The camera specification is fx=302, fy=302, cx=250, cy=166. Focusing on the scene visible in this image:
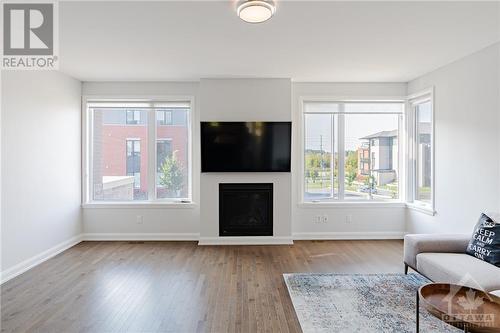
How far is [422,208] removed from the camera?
15.8 feet

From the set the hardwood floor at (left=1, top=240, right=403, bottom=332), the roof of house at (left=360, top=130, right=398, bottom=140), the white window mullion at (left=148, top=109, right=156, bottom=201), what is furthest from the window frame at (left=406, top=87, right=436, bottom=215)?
the white window mullion at (left=148, top=109, right=156, bottom=201)

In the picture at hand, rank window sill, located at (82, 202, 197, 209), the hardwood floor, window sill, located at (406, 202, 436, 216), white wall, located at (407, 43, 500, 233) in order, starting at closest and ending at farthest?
1. the hardwood floor
2. white wall, located at (407, 43, 500, 233)
3. window sill, located at (406, 202, 436, 216)
4. window sill, located at (82, 202, 197, 209)

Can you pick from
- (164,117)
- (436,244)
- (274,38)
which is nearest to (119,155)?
(164,117)

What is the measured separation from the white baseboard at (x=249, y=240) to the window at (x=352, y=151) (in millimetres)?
863

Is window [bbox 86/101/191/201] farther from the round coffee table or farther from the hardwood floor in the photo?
the round coffee table

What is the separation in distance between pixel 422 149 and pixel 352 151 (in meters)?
1.10

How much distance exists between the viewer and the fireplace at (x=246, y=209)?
503 centimetres

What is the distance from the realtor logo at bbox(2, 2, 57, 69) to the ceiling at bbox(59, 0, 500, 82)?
132mm

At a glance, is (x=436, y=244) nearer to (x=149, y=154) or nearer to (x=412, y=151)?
Answer: (x=412, y=151)

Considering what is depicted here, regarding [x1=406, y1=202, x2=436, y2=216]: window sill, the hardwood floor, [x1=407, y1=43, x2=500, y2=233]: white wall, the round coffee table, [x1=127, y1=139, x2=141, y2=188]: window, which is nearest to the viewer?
the round coffee table

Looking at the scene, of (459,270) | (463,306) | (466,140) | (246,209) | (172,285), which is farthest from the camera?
(246,209)

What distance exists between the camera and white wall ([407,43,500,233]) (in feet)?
11.4

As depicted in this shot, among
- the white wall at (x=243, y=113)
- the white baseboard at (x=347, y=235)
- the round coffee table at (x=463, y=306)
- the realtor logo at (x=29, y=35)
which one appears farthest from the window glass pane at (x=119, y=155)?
the round coffee table at (x=463, y=306)

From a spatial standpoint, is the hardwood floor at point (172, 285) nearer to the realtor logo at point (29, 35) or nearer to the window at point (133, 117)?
the window at point (133, 117)
